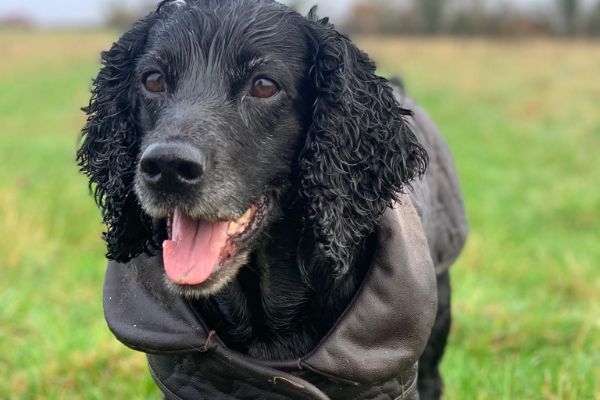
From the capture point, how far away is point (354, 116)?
283 centimetres

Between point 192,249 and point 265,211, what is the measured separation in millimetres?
337

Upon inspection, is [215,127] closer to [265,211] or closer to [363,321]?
[265,211]

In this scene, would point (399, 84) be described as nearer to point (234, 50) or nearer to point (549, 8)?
point (234, 50)

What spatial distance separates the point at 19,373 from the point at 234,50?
2454mm

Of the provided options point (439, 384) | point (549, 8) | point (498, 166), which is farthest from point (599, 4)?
point (439, 384)

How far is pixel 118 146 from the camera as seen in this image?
299cm

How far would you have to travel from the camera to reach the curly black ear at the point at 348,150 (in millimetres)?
2777

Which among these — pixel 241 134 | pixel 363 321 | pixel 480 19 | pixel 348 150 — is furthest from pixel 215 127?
pixel 480 19

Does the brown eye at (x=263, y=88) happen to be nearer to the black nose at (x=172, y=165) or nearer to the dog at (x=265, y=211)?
the dog at (x=265, y=211)

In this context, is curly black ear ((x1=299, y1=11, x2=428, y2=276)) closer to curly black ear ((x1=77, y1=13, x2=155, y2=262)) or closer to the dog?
the dog

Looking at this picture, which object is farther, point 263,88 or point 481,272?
point 481,272

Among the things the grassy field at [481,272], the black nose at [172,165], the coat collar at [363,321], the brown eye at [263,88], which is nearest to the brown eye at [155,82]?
the brown eye at [263,88]

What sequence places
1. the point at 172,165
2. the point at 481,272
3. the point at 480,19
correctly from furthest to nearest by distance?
the point at 480,19
the point at 481,272
the point at 172,165

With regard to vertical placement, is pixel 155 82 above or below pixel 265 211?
above
